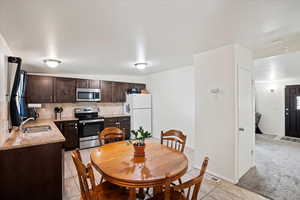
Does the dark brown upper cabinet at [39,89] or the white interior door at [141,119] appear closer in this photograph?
the dark brown upper cabinet at [39,89]

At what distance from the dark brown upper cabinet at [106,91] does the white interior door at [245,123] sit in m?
3.91

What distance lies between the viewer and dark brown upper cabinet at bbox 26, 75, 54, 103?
12.9 feet

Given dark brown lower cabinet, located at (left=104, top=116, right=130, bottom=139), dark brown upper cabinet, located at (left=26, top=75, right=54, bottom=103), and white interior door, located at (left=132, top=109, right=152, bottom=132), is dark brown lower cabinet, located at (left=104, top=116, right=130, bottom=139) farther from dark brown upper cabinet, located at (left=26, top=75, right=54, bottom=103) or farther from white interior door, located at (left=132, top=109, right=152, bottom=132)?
dark brown upper cabinet, located at (left=26, top=75, right=54, bottom=103)

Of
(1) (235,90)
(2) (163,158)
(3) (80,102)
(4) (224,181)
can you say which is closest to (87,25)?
(2) (163,158)

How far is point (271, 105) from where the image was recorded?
20.8 feet

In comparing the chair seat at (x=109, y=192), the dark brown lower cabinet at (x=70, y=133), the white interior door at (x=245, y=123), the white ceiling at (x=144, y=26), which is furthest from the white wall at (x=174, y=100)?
the chair seat at (x=109, y=192)

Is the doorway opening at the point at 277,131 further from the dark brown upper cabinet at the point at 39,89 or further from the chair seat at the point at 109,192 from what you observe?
the dark brown upper cabinet at the point at 39,89

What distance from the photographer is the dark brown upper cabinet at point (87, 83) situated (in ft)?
14.9

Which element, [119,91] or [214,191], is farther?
[119,91]

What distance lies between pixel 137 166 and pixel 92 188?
45cm

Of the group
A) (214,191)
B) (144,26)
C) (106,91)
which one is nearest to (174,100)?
(106,91)

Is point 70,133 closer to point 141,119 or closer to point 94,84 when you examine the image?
point 94,84

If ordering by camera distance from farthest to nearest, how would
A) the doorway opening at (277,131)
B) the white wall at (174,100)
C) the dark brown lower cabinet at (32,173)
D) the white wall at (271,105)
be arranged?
the white wall at (271,105), the white wall at (174,100), the doorway opening at (277,131), the dark brown lower cabinet at (32,173)

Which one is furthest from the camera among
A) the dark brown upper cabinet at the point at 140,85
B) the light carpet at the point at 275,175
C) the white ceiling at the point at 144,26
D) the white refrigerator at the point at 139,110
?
the dark brown upper cabinet at the point at 140,85
